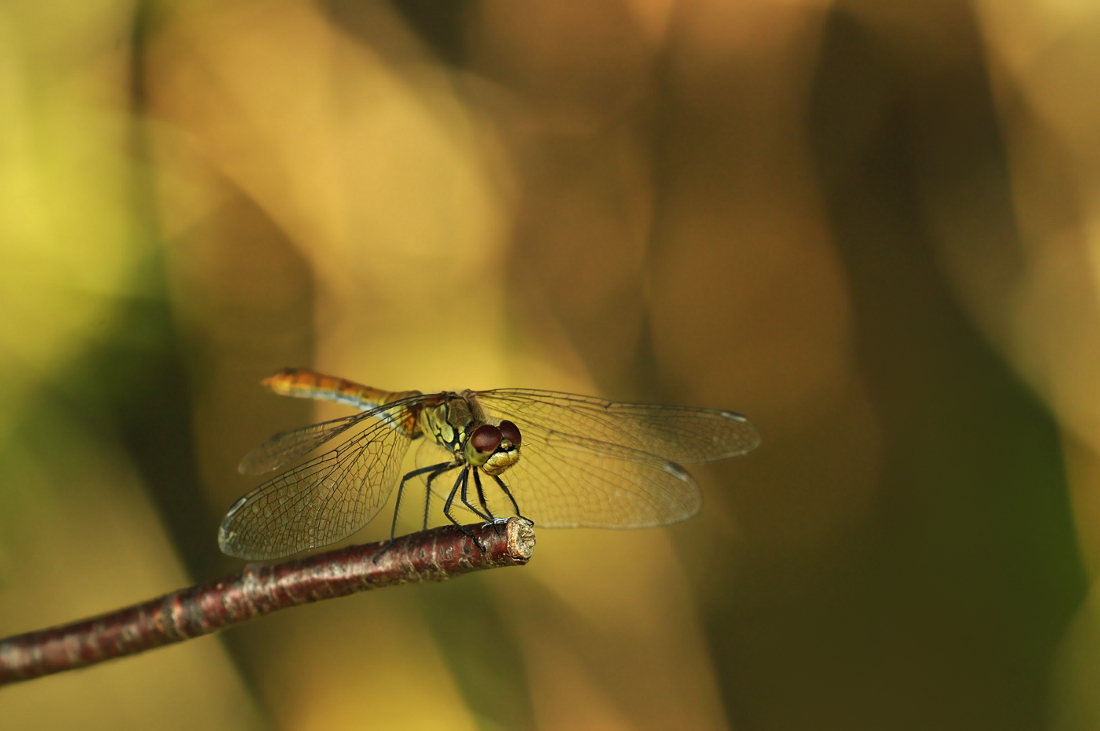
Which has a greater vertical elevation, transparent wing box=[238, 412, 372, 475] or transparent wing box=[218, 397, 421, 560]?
transparent wing box=[238, 412, 372, 475]

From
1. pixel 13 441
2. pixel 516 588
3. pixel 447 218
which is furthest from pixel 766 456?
pixel 13 441

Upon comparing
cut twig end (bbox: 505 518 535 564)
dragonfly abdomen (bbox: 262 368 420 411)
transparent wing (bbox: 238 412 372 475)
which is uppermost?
dragonfly abdomen (bbox: 262 368 420 411)

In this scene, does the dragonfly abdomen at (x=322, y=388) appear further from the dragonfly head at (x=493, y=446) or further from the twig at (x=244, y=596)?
the twig at (x=244, y=596)

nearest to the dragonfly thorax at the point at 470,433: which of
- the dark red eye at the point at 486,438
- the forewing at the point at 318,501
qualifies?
the dark red eye at the point at 486,438

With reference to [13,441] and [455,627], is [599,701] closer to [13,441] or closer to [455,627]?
[455,627]

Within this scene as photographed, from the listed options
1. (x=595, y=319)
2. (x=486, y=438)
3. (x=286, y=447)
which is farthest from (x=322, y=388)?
(x=595, y=319)

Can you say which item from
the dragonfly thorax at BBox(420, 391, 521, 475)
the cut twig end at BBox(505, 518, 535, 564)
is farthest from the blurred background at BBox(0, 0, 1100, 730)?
the cut twig end at BBox(505, 518, 535, 564)

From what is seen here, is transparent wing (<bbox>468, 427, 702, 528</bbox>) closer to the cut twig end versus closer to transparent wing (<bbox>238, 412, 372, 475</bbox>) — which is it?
transparent wing (<bbox>238, 412, 372, 475</bbox>)
